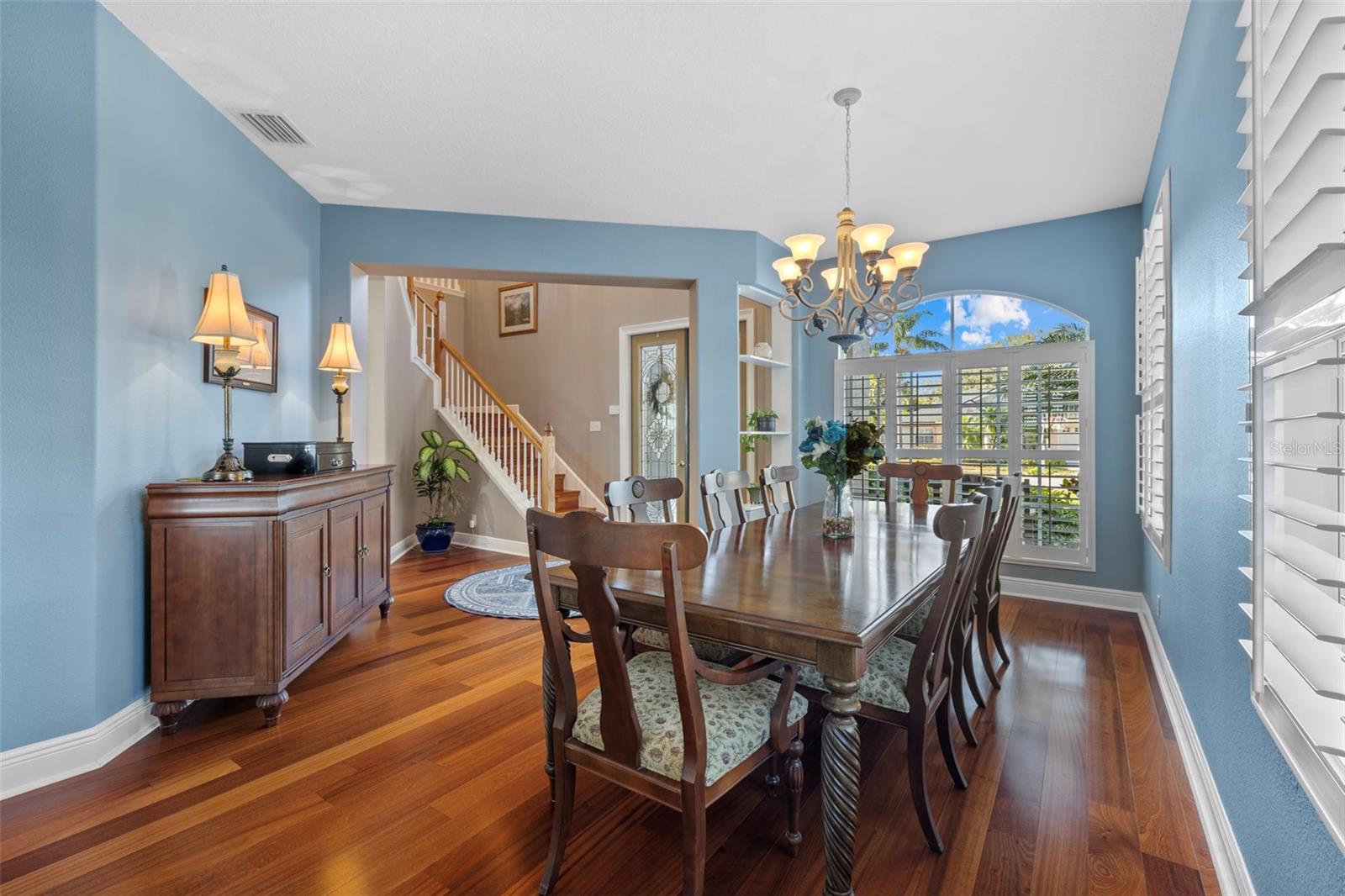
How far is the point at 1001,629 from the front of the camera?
12.2ft

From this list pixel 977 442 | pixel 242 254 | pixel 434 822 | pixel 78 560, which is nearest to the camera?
pixel 434 822

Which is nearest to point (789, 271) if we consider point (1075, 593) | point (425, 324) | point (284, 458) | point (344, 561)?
point (284, 458)

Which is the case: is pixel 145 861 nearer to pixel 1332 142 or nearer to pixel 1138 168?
pixel 1332 142

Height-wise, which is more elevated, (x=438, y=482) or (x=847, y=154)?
(x=847, y=154)

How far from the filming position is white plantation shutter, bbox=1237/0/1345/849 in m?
0.86

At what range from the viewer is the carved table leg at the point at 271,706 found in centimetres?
243

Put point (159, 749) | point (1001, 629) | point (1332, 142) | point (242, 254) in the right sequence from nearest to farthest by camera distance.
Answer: point (1332, 142) → point (159, 749) → point (242, 254) → point (1001, 629)

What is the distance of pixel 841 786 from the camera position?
141 centimetres

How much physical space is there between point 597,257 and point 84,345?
2829 millimetres

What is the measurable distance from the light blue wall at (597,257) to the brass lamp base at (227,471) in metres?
1.38

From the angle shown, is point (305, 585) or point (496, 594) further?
point (496, 594)

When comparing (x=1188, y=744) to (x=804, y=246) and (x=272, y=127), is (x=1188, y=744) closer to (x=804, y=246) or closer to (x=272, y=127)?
(x=804, y=246)

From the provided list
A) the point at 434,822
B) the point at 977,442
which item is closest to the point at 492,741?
the point at 434,822

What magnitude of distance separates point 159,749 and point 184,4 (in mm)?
2765
